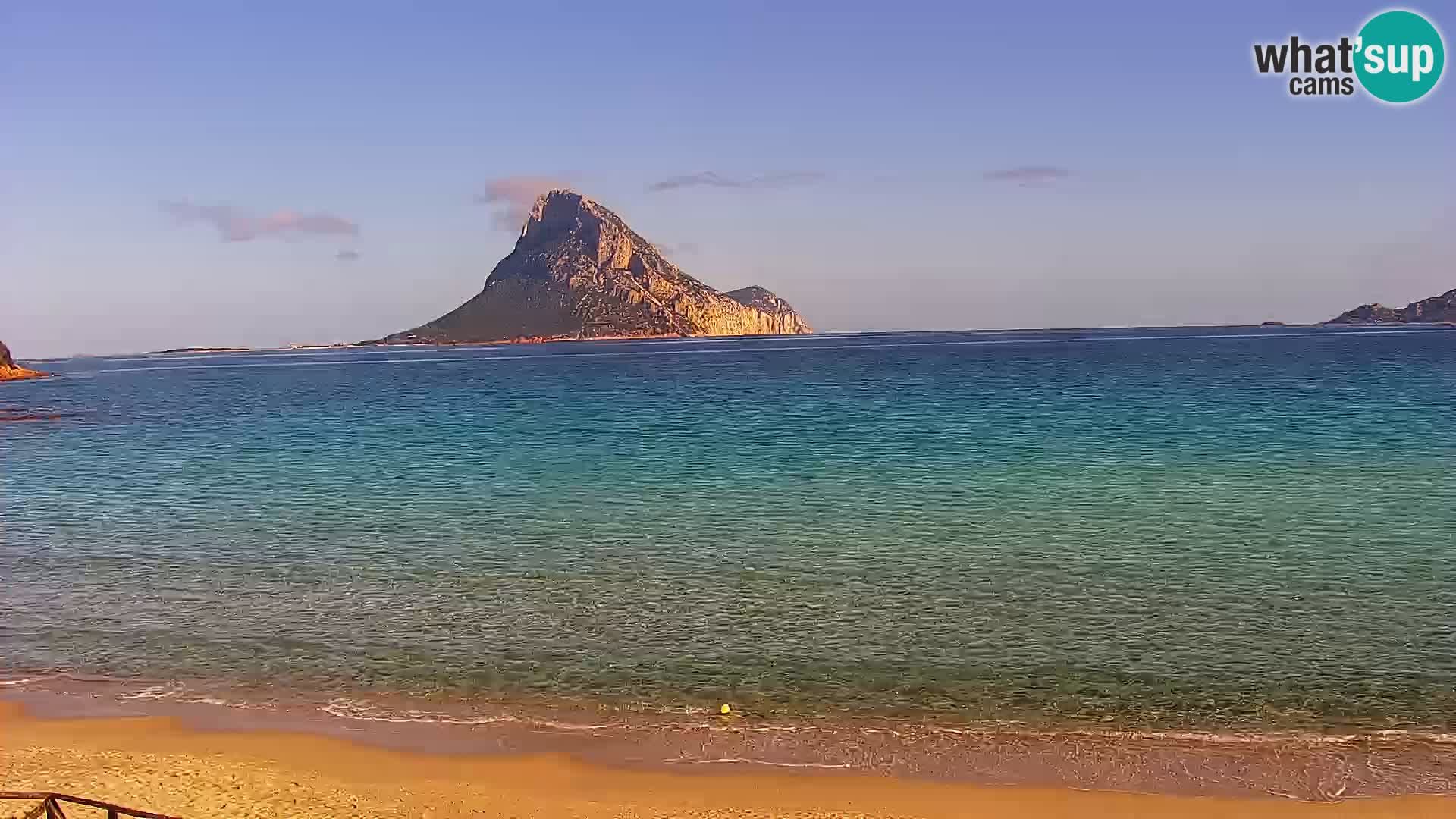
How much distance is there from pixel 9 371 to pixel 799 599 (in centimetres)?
18248

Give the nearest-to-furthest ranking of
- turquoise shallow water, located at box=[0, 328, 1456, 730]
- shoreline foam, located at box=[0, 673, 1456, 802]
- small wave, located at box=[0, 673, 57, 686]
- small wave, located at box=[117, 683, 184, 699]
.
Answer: shoreline foam, located at box=[0, 673, 1456, 802], small wave, located at box=[117, 683, 184, 699], turquoise shallow water, located at box=[0, 328, 1456, 730], small wave, located at box=[0, 673, 57, 686]

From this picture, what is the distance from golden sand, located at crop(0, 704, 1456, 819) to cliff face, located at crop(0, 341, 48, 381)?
171416 millimetres

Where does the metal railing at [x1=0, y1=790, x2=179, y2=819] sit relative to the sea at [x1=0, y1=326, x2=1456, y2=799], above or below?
above

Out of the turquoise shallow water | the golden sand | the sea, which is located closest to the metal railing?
the golden sand

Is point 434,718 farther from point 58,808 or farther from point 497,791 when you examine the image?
point 58,808

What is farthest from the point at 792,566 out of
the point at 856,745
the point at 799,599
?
the point at 856,745

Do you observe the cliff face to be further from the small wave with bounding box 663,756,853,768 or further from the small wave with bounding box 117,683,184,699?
the small wave with bounding box 663,756,853,768

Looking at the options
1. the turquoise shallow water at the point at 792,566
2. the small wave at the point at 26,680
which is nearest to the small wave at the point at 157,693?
the turquoise shallow water at the point at 792,566

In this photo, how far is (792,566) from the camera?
30.5m

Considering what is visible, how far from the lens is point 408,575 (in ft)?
99.2

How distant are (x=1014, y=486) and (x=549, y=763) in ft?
100

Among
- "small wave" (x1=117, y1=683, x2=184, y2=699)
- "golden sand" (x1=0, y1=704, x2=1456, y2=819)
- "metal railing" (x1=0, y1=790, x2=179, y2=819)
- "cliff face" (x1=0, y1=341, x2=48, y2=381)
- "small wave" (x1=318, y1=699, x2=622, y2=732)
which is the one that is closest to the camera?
"metal railing" (x1=0, y1=790, x2=179, y2=819)

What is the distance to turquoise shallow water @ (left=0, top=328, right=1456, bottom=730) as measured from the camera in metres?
21.0

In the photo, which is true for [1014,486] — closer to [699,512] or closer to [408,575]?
[699,512]
